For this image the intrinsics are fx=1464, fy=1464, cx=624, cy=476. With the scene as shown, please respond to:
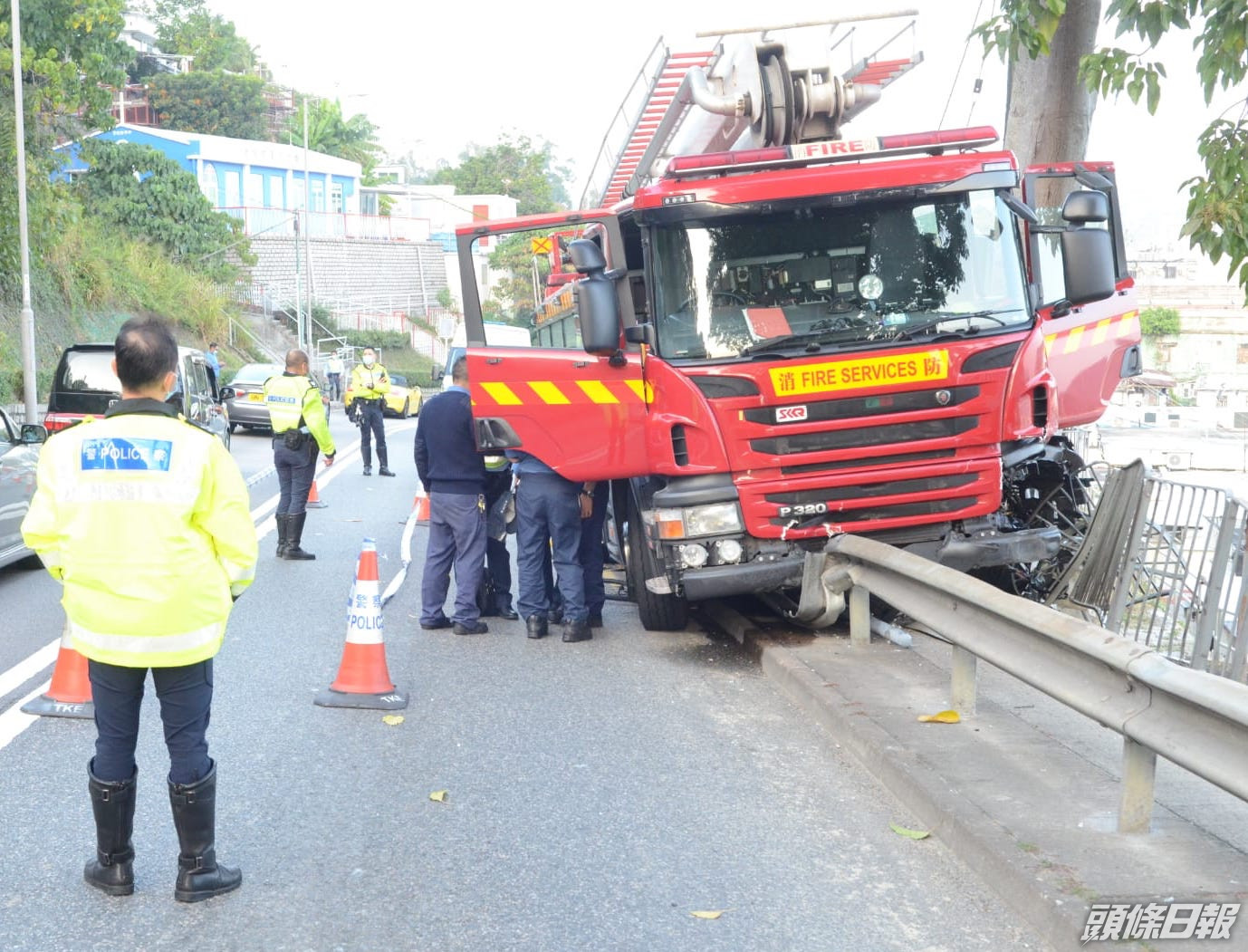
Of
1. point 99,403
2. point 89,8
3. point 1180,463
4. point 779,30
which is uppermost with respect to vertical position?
point 89,8

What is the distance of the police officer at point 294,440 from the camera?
12438mm

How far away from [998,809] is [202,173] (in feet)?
215

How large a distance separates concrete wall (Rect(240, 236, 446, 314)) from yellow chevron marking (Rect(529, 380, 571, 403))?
5532 cm

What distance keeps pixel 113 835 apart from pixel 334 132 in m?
87.0

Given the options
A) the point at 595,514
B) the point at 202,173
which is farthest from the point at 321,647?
the point at 202,173

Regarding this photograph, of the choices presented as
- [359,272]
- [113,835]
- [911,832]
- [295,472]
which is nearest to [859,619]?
[911,832]

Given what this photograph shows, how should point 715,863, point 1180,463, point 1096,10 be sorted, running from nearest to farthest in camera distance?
point 715,863
point 1096,10
point 1180,463

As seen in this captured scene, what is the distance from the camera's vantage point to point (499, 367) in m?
8.67

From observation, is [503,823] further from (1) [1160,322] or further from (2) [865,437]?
(1) [1160,322]

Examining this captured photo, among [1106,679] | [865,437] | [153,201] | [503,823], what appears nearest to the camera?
[1106,679]

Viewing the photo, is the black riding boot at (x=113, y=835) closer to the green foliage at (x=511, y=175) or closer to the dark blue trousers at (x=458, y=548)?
the dark blue trousers at (x=458, y=548)

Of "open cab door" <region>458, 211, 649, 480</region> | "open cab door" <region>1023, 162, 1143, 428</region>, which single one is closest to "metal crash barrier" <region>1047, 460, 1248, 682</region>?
"open cab door" <region>1023, 162, 1143, 428</region>

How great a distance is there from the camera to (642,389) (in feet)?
27.5

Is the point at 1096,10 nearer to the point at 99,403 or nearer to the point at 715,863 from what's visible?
the point at 715,863
